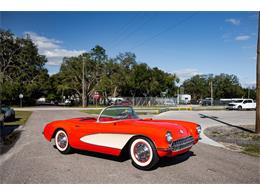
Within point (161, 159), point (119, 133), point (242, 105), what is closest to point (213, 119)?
point (161, 159)

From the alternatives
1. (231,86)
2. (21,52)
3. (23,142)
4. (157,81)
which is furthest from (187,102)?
(23,142)

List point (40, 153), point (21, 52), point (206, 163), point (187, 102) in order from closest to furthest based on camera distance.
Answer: point (206, 163) < point (40, 153) < point (21, 52) < point (187, 102)

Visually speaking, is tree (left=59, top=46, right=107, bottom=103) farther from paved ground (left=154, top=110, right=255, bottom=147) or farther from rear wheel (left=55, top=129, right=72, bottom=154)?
rear wheel (left=55, top=129, right=72, bottom=154)

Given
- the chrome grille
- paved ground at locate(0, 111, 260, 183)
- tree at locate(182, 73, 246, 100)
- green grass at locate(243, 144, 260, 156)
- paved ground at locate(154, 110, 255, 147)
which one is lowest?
paved ground at locate(154, 110, 255, 147)

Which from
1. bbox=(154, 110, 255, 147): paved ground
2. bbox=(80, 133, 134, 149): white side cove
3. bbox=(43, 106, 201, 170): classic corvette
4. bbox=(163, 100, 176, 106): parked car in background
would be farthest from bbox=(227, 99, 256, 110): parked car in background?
bbox=(80, 133, 134, 149): white side cove

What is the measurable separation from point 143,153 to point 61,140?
2.58 metres

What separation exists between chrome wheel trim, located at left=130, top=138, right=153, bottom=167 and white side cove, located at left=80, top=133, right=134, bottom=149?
20cm

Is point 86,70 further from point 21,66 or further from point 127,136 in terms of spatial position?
point 127,136

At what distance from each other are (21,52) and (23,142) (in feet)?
155

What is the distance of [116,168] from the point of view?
198 inches

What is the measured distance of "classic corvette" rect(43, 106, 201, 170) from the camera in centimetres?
480

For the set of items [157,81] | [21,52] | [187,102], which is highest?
[21,52]
